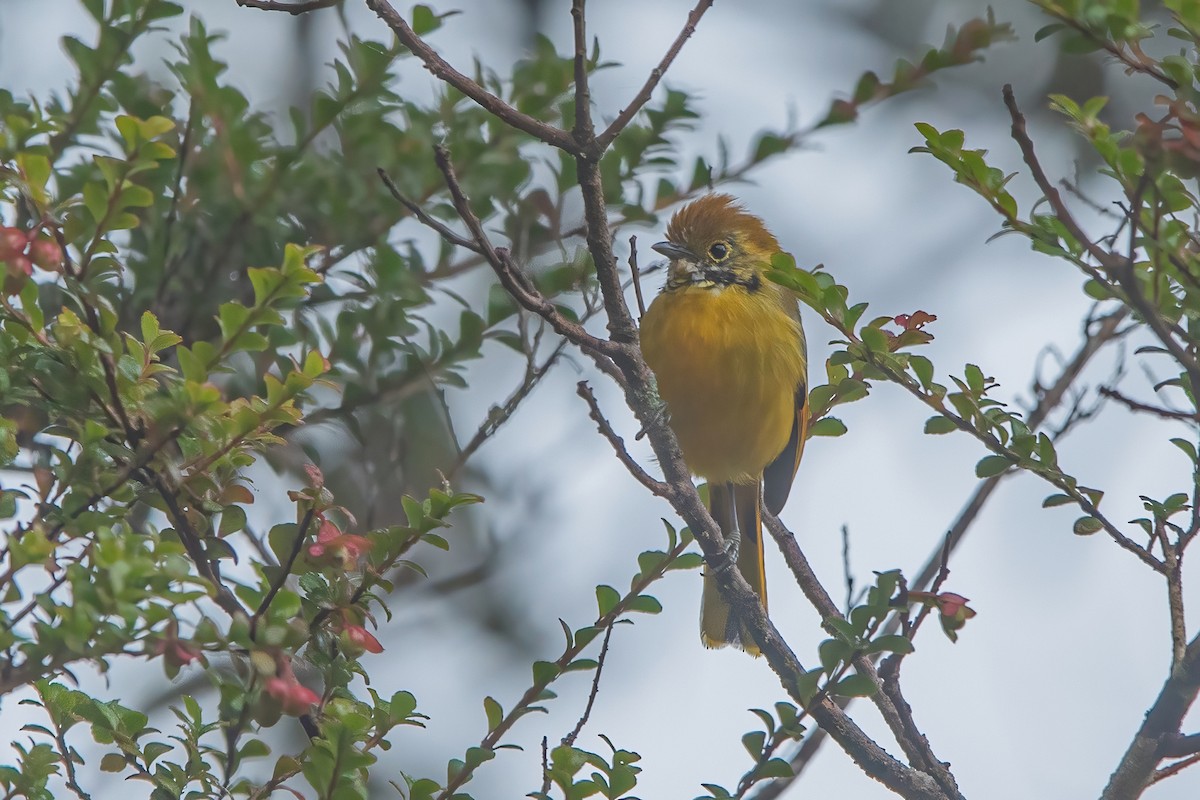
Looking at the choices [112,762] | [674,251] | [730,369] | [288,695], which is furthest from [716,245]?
[288,695]

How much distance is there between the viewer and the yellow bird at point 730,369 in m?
4.62

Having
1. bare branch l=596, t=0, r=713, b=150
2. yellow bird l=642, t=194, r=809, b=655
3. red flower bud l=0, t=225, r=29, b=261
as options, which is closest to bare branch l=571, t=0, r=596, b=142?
bare branch l=596, t=0, r=713, b=150

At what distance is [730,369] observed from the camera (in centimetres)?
462

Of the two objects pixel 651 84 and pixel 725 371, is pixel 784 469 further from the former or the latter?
pixel 651 84

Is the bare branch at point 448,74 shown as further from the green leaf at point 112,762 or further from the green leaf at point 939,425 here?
the green leaf at point 112,762

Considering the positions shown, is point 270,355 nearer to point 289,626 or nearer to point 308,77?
point 289,626

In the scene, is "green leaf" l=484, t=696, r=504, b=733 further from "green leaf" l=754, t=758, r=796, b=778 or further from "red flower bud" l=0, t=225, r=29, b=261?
"red flower bud" l=0, t=225, r=29, b=261

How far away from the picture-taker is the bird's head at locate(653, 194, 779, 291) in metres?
5.03

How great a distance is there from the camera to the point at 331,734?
183 centimetres

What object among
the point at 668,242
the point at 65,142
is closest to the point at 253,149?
the point at 65,142

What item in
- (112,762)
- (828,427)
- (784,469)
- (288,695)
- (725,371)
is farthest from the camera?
(784,469)

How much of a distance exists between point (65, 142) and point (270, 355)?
27.0 inches

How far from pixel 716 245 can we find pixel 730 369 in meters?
0.72

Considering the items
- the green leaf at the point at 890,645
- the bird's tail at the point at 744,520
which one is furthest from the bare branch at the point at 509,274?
the bird's tail at the point at 744,520
